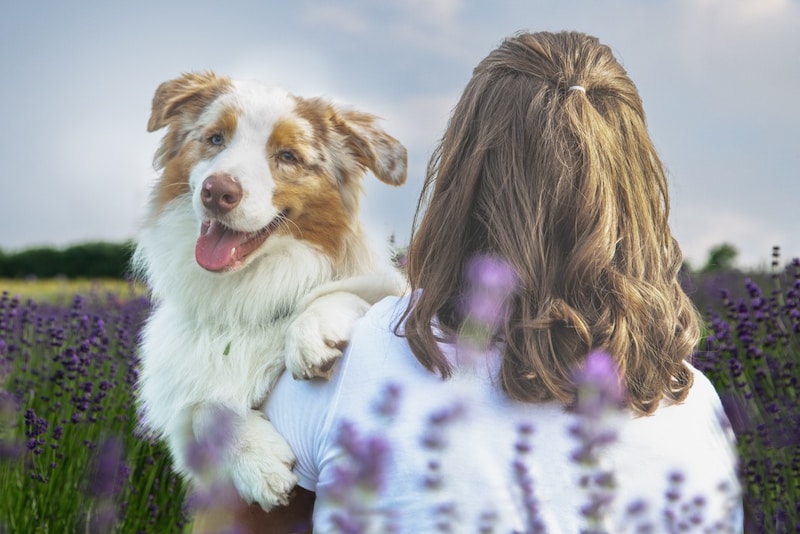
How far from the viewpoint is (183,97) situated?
3.29 meters

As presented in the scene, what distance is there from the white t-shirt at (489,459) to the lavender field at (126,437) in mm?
1355

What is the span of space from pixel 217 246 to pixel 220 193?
0.79 ft

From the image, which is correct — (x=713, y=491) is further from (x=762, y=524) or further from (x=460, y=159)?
(x=762, y=524)

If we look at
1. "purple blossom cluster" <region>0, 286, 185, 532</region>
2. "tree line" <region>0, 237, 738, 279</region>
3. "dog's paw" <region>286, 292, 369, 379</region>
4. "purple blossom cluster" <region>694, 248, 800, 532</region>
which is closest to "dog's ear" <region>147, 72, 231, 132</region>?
"dog's paw" <region>286, 292, 369, 379</region>

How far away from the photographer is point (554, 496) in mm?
1749

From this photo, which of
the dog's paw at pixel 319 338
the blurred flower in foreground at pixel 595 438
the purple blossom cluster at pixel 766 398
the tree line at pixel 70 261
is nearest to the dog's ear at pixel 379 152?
the dog's paw at pixel 319 338

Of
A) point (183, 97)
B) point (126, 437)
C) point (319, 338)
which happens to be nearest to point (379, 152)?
point (183, 97)

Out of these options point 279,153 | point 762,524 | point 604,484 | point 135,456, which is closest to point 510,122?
point 604,484

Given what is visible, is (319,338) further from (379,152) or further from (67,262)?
(67,262)

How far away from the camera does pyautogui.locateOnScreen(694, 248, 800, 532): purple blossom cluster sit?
337 cm

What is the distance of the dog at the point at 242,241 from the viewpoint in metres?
2.78

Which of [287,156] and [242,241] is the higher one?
[287,156]

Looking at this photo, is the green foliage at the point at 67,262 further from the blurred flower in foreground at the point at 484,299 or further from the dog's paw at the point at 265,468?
the blurred flower in foreground at the point at 484,299

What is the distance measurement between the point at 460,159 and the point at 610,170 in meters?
0.37
